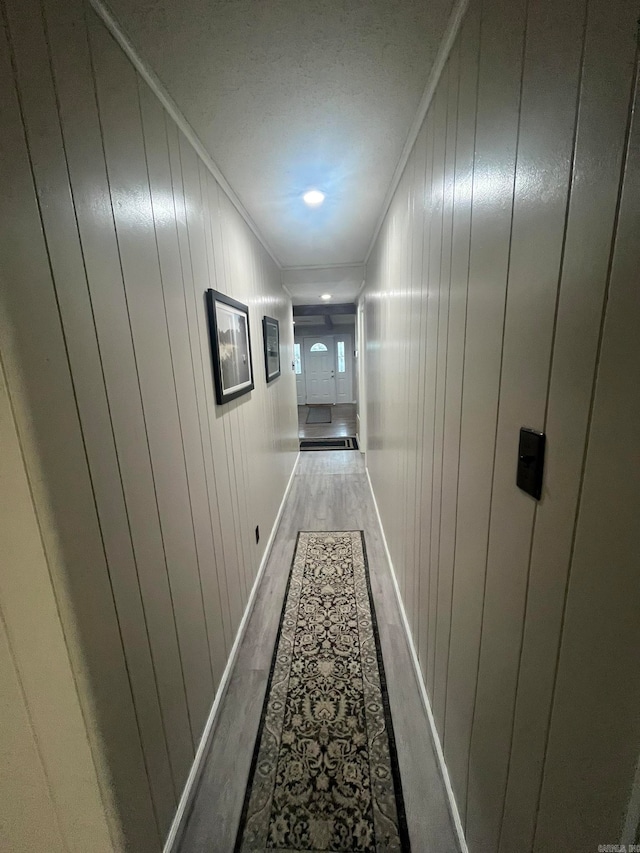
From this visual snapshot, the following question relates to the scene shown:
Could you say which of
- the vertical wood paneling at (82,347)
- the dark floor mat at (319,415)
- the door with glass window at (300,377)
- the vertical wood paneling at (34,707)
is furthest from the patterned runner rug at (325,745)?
the door with glass window at (300,377)

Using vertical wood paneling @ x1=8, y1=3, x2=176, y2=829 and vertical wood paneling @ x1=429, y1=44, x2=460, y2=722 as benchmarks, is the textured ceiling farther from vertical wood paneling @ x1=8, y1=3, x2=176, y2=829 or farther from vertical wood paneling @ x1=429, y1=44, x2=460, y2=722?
vertical wood paneling @ x1=8, y1=3, x2=176, y2=829

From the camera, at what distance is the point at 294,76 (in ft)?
3.52

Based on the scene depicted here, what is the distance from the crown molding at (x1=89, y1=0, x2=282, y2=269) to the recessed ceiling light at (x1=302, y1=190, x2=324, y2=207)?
415mm

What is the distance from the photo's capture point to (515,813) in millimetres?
708

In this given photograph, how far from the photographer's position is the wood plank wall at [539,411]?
45 cm

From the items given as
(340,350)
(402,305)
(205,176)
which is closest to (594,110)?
(402,305)

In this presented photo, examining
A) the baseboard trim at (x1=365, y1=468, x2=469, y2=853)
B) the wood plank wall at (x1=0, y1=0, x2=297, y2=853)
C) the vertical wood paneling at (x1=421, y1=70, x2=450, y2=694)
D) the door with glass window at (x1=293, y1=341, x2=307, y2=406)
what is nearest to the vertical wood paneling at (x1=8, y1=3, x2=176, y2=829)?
the wood plank wall at (x1=0, y1=0, x2=297, y2=853)

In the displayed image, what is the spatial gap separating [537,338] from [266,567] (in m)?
2.29

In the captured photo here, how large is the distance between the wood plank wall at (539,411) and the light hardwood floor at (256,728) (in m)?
0.15

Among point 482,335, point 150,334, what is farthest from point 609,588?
point 150,334

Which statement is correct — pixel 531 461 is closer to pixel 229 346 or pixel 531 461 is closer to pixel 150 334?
pixel 150 334

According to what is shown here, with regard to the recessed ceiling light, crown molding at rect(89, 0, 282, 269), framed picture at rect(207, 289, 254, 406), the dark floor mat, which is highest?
the recessed ceiling light

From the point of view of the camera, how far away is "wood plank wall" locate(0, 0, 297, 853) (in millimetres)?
623

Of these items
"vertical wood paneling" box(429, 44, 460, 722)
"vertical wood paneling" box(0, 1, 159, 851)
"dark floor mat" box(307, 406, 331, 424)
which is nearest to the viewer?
"vertical wood paneling" box(0, 1, 159, 851)
